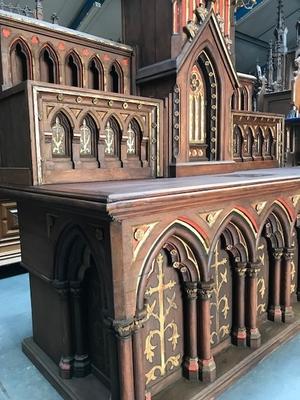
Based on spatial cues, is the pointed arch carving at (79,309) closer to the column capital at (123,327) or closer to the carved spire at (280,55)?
the column capital at (123,327)

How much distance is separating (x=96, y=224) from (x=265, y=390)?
122 centimetres

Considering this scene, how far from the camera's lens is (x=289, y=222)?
226 centimetres

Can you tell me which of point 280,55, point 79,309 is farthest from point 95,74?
point 280,55

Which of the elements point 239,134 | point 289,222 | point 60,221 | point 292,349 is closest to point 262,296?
point 292,349

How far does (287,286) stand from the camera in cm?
233

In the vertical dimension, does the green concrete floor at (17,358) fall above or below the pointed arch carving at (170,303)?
below

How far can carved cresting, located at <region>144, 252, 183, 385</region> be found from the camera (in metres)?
1.63

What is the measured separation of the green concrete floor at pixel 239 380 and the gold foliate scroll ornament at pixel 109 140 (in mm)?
1262

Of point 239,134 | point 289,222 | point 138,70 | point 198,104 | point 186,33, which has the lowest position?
point 289,222

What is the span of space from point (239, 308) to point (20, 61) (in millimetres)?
1840

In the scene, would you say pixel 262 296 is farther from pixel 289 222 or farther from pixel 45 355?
pixel 45 355

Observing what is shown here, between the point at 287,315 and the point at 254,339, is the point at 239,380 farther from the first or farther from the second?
the point at 287,315

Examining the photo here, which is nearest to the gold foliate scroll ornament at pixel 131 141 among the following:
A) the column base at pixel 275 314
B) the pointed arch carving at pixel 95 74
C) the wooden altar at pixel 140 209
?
the wooden altar at pixel 140 209

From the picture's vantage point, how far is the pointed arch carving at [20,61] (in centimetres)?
180
